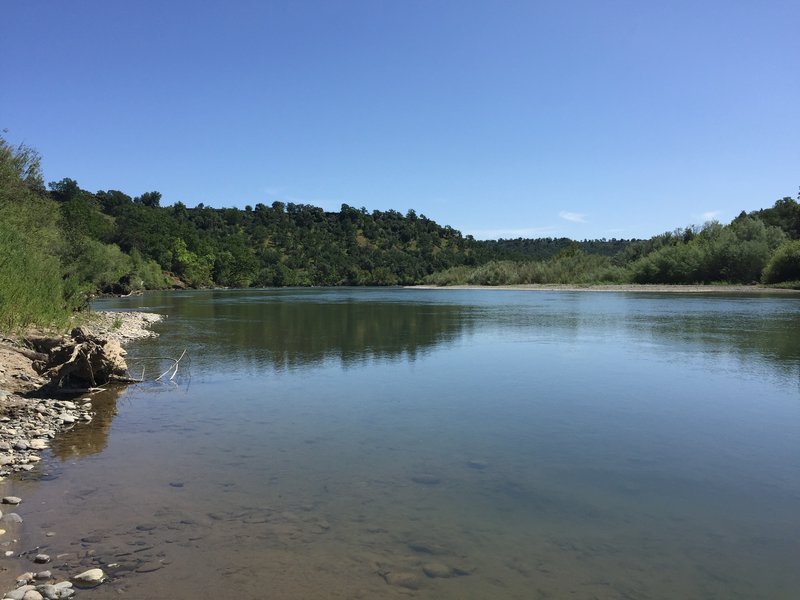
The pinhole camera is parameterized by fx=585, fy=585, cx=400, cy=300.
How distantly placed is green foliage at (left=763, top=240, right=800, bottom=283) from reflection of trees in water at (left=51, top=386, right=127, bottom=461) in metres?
74.1

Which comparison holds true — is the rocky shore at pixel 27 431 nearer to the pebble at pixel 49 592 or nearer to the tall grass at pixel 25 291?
the pebble at pixel 49 592

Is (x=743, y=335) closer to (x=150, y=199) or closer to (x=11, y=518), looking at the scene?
(x=11, y=518)

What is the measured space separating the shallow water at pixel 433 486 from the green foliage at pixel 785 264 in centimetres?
6109

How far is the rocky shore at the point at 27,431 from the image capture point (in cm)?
481

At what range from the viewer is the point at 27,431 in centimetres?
935

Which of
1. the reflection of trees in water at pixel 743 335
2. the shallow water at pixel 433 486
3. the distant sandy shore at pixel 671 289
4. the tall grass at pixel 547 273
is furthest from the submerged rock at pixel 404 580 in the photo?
the tall grass at pixel 547 273

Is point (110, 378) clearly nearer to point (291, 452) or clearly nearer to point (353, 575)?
point (291, 452)

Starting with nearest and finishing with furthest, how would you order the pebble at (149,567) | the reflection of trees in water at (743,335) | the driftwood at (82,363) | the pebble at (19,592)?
the pebble at (19,592) < the pebble at (149,567) < the driftwood at (82,363) < the reflection of trees in water at (743,335)

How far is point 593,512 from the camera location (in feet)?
21.8

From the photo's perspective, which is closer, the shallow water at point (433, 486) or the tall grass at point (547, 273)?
the shallow water at point (433, 486)

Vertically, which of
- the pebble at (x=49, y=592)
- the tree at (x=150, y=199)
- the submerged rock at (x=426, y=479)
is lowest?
the submerged rock at (x=426, y=479)

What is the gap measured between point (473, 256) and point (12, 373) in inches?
5357

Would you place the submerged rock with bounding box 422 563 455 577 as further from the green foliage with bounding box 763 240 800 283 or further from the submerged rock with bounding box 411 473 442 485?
the green foliage with bounding box 763 240 800 283

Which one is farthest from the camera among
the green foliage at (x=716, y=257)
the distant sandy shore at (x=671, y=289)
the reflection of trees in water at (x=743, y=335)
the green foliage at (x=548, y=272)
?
the green foliage at (x=548, y=272)
